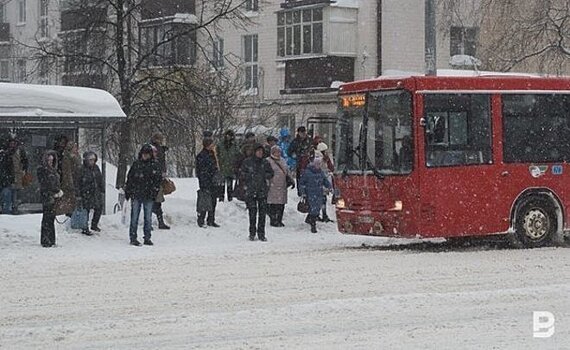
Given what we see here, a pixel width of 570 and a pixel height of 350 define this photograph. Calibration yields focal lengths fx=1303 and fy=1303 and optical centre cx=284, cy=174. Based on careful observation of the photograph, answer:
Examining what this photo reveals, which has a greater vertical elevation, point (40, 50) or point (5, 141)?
point (40, 50)

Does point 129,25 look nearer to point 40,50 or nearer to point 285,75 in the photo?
point 40,50

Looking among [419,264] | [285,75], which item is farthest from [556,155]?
[285,75]

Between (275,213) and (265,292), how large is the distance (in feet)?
33.6

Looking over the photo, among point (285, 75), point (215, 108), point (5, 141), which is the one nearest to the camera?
point (5, 141)

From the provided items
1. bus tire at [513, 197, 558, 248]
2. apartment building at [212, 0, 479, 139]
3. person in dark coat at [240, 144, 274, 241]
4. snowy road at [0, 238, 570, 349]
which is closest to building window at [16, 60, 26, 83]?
apartment building at [212, 0, 479, 139]

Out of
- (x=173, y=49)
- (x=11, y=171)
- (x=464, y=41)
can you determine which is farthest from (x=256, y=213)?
(x=464, y=41)

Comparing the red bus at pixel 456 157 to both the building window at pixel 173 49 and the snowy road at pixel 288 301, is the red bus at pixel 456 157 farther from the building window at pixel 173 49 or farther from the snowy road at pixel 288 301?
the building window at pixel 173 49

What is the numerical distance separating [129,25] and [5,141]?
7.20 m

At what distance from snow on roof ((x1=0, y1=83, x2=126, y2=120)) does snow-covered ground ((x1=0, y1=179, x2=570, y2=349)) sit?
2939 millimetres

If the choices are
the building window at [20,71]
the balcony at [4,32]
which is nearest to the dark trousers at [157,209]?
the building window at [20,71]

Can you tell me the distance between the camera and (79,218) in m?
23.4

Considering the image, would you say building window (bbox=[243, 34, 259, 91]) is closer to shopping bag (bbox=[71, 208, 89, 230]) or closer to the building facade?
the building facade

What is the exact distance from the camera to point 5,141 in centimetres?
2595

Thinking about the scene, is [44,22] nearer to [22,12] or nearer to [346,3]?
[22,12]
